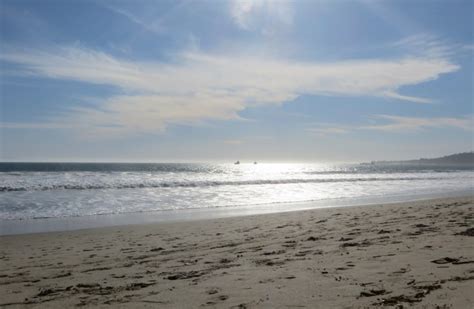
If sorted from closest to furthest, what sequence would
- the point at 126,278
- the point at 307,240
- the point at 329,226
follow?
the point at 126,278 → the point at 307,240 → the point at 329,226

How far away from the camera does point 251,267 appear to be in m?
5.79

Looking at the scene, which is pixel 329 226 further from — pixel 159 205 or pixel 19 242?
pixel 159 205

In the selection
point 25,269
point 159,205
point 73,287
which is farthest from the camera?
point 159,205

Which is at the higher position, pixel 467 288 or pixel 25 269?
pixel 467 288

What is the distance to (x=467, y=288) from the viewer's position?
13.7ft

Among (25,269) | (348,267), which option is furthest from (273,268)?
(25,269)

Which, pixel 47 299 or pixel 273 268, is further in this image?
pixel 273 268

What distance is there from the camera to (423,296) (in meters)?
4.05

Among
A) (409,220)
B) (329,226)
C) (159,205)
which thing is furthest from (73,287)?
(159,205)

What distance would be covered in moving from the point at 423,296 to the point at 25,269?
6003 mm

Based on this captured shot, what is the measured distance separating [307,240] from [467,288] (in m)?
4.03

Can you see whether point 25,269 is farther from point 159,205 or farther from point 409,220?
point 159,205

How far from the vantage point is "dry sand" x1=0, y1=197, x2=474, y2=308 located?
432 cm

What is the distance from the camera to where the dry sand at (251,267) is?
14.2 feet
